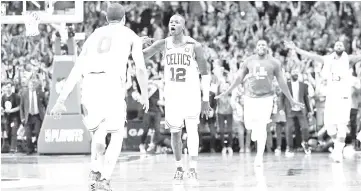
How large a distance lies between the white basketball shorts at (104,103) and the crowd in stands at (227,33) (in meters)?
12.3

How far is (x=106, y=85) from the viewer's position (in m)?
8.59

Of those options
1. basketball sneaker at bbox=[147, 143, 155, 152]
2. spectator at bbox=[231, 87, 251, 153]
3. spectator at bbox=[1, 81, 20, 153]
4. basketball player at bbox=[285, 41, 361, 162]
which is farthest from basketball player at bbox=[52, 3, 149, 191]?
spectator at bbox=[1, 81, 20, 153]

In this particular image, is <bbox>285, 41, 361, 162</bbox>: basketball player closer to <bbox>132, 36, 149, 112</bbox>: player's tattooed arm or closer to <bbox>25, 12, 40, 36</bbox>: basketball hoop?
<bbox>25, 12, 40, 36</bbox>: basketball hoop

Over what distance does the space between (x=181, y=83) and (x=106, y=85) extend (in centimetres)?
285

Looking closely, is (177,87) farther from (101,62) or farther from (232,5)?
(232,5)

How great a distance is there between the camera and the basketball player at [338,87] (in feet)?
49.6

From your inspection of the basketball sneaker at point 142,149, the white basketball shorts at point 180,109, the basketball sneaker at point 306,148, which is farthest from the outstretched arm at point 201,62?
the basketball sneaker at point 142,149

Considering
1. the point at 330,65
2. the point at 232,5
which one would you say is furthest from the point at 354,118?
the point at 232,5

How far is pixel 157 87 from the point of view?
2039 cm

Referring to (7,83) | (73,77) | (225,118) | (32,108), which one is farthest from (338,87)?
(7,83)

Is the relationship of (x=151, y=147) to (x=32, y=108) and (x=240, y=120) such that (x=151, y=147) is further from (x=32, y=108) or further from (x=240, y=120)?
(x=32, y=108)

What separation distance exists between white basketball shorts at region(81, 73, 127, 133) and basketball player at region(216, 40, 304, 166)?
523 centimetres

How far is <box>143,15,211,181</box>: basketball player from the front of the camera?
36.9 feet

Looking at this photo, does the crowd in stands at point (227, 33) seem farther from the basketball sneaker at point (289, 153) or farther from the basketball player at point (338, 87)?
the basketball player at point (338, 87)
